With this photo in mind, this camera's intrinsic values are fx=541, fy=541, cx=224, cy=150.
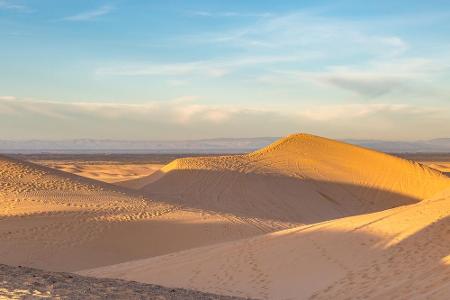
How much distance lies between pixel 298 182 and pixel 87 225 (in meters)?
17.2

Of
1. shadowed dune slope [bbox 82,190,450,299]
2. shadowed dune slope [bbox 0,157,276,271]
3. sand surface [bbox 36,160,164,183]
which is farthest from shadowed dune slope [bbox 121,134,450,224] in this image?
shadowed dune slope [bbox 82,190,450,299]

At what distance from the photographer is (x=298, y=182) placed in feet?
107

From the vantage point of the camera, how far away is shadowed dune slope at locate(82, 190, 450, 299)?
31.8 feet

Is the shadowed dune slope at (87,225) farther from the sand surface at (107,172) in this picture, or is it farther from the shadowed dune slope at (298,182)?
the sand surface at (107,172)

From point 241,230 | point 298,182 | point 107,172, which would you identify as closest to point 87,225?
point 241,230

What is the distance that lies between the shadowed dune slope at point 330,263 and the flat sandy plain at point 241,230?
0.03 metres

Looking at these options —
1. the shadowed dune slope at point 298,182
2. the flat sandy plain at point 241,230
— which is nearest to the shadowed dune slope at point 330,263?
the flat sandy plain at point 241,230

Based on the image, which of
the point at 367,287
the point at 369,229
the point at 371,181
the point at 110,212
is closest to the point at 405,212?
the point at 369,229

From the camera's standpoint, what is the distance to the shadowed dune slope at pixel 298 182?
27.8 m

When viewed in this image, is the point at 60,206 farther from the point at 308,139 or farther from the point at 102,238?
the point at 308,139

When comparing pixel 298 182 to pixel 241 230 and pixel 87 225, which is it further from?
pixel 87 225

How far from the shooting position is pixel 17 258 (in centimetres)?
1477

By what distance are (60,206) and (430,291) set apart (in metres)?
14.5

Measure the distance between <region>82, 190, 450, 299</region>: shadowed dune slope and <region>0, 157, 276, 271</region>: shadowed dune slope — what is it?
11.0 ft
